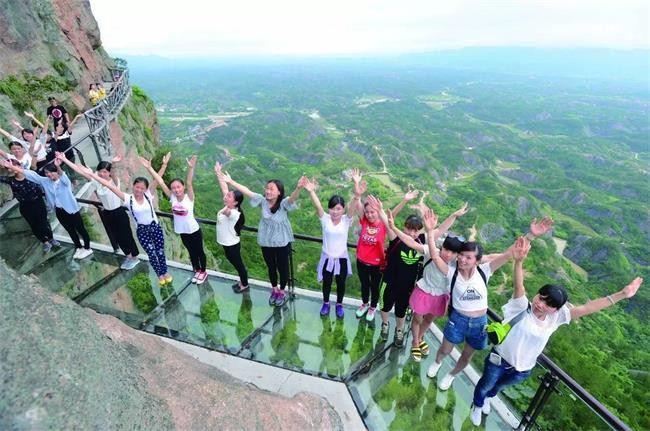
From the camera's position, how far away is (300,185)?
4715 mm

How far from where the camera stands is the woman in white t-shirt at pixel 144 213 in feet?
16.7

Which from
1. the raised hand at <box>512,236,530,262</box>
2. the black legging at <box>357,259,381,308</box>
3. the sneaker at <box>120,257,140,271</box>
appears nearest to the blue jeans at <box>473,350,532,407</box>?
the raised hand at <box>512,236,530,262</box>

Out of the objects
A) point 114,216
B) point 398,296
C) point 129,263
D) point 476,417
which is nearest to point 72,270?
point 129,263

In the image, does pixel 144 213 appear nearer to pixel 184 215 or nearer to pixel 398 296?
pixel 184 215

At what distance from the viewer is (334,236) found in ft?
15.0

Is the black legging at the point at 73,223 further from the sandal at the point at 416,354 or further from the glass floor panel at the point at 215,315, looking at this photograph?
the sandal at the point at 416,354

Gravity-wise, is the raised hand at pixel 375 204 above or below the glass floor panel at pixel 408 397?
above

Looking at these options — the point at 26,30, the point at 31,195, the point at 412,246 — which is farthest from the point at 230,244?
the point at 26,30

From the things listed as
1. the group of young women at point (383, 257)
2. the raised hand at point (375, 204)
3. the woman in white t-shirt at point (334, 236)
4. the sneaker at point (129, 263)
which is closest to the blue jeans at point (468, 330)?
the group of young women at point (383, 257)

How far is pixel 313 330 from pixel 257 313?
86 centimetres

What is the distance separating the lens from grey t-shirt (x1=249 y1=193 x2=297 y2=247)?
4.71 m

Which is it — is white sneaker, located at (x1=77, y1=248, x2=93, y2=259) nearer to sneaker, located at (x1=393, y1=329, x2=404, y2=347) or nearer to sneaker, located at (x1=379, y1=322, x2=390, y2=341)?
sneaker, located at (x1=379, y1=322, x2=390, y2=341)

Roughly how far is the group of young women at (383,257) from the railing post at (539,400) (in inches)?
6.8

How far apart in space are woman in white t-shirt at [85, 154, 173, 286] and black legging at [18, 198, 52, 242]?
58.2 inches
